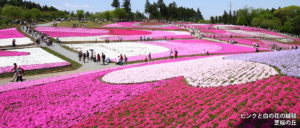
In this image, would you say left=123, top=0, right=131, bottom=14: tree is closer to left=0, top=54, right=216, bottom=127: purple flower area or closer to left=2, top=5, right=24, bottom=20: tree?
left=2, top=5, right=24, bottom=20: tree

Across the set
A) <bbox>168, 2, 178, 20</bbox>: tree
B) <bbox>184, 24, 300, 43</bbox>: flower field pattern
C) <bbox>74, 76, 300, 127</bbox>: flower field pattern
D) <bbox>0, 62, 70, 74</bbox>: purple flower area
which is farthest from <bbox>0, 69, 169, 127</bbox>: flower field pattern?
<bbox>168, 2, 178, 20</bbox>: tree

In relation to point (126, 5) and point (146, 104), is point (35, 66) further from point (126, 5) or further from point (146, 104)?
point (126, 5)

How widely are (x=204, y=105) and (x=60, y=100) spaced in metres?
10.4

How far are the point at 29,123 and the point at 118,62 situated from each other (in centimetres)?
2084

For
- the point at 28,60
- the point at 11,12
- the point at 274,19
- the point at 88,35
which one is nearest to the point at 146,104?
the point at 28,60

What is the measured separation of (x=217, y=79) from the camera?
1517 cm

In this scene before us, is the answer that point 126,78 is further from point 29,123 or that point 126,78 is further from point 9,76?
point 9,76

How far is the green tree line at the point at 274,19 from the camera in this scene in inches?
4331

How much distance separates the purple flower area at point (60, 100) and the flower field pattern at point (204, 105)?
1191mm

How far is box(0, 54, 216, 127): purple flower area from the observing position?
12.2 m

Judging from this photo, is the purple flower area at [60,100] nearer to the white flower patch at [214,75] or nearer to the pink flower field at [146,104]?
the pink flower field at [146,104]

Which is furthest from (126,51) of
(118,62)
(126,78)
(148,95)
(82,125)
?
(82,125)

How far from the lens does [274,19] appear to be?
12281cm

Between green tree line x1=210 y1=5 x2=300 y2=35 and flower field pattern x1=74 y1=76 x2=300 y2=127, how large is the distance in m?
120
